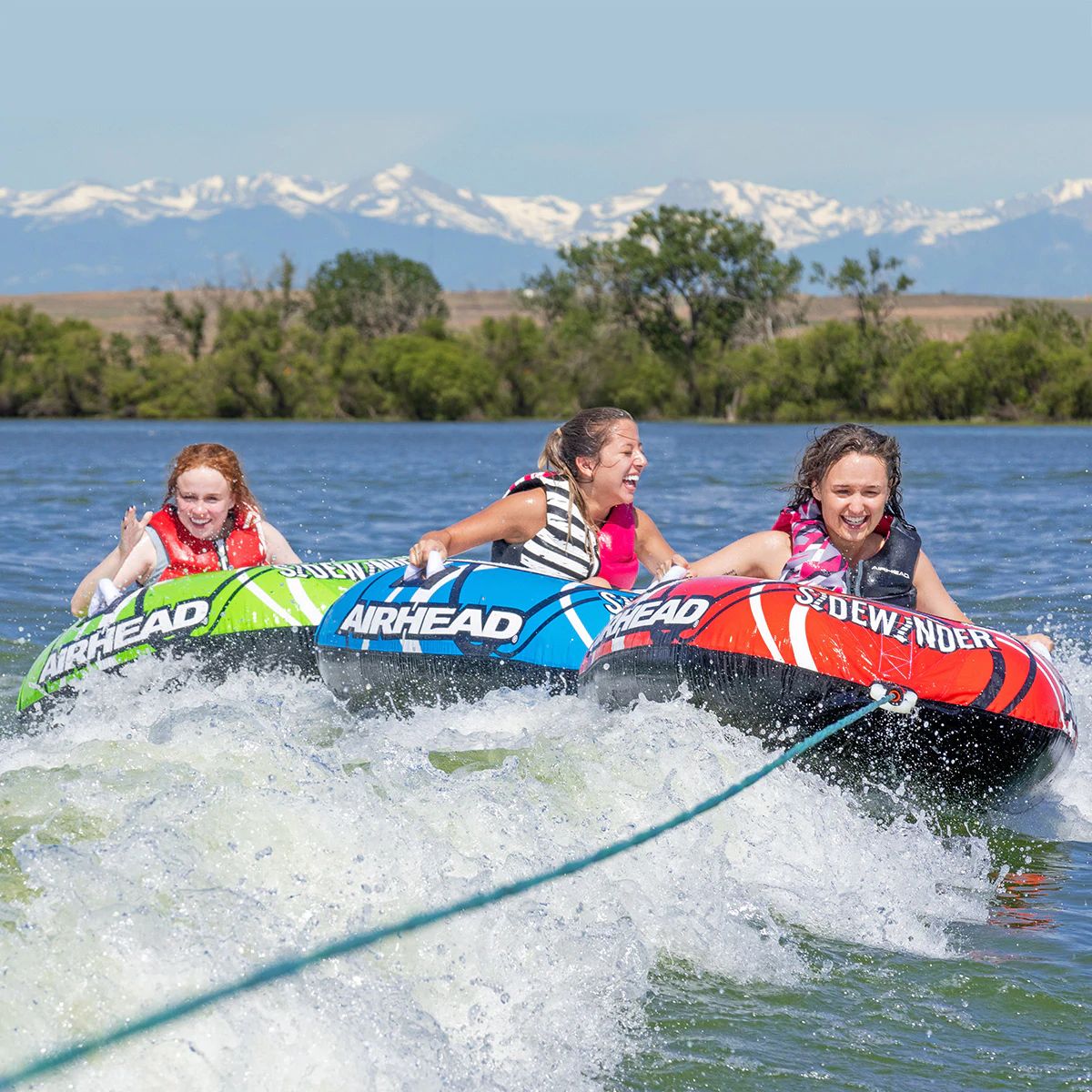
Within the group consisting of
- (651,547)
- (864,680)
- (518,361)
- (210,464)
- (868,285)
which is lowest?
(864,680)

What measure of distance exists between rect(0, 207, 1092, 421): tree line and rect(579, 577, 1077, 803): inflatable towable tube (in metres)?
54.1

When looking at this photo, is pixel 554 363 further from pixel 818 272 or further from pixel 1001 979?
pixel 1001 979

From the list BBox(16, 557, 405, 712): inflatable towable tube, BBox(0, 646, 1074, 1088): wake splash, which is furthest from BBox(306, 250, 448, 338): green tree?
BBox(0, 646, 1074, 1088): wake splash

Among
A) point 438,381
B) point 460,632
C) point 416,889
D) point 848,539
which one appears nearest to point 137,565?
point 460,632

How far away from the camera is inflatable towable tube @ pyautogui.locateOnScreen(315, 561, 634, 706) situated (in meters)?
6.17

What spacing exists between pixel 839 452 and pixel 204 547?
3.08 metres

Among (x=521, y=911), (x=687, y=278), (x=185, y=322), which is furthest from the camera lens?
(x=185, y=322)

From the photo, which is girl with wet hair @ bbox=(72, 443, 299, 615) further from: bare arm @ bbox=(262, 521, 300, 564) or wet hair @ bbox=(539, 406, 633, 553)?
wet hair @ bbox=(539, 406, 633, 553)

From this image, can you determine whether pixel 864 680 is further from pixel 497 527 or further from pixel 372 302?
pixel 372 302

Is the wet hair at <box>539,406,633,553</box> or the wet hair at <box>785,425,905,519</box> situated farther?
the wet hair at <box>539,406,633,553</box>

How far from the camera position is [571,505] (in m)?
6.52

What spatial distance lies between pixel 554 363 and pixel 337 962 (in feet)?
213

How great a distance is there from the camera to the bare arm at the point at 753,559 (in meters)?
5.77

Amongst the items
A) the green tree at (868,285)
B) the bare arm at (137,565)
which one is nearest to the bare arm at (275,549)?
the bare arm at (137,565)
